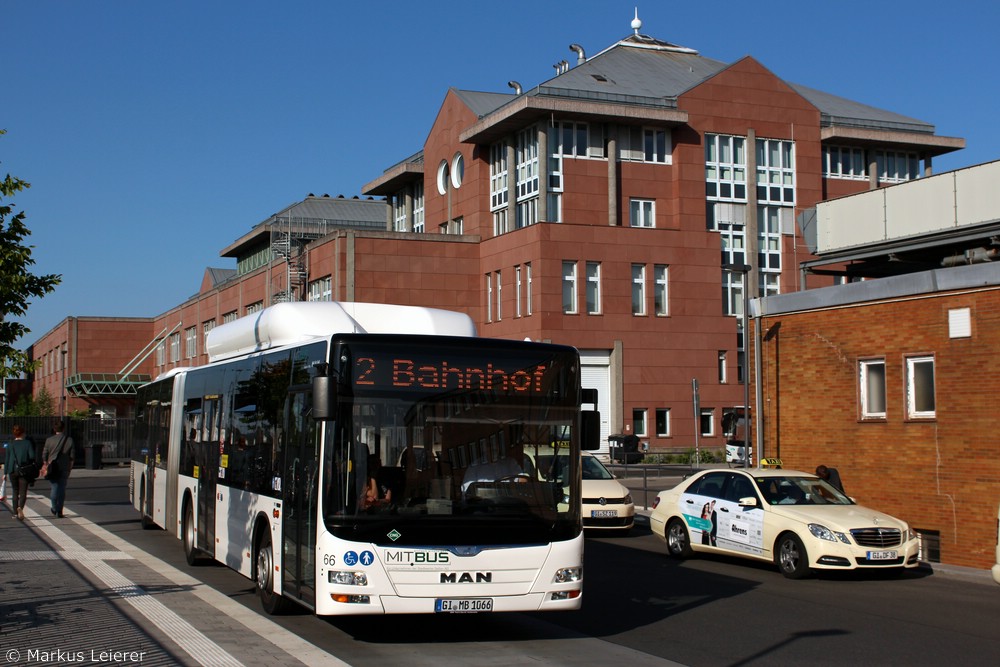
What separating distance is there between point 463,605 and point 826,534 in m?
7.18

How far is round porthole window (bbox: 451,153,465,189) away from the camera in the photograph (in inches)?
2628

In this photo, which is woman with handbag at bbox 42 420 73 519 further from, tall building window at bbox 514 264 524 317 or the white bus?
tall building window at bbox 514 264 524 317

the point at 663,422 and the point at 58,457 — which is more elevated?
the point at 663,422

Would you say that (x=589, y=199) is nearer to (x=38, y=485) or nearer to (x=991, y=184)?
(x=38, y=485)

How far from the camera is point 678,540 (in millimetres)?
18078

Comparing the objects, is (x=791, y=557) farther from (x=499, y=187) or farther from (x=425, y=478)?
(x=499, y=187)

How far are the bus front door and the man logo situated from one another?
114cm

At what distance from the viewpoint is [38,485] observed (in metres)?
38.2

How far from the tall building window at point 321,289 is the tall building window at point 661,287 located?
57.0 feet

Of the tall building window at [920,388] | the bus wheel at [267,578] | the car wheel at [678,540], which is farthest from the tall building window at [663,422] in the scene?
the bus wheel at [267,578]

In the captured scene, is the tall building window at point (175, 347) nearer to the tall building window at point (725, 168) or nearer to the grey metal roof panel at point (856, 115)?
the tall building window at point (725, 168)

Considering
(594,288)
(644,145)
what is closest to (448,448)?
(594,288)

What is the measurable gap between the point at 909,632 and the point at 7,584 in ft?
31.5

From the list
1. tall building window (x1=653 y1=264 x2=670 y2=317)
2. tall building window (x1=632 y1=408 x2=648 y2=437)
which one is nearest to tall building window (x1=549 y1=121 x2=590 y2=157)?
tall building window (x1=653 y1=264 x2=670 y2=317)
